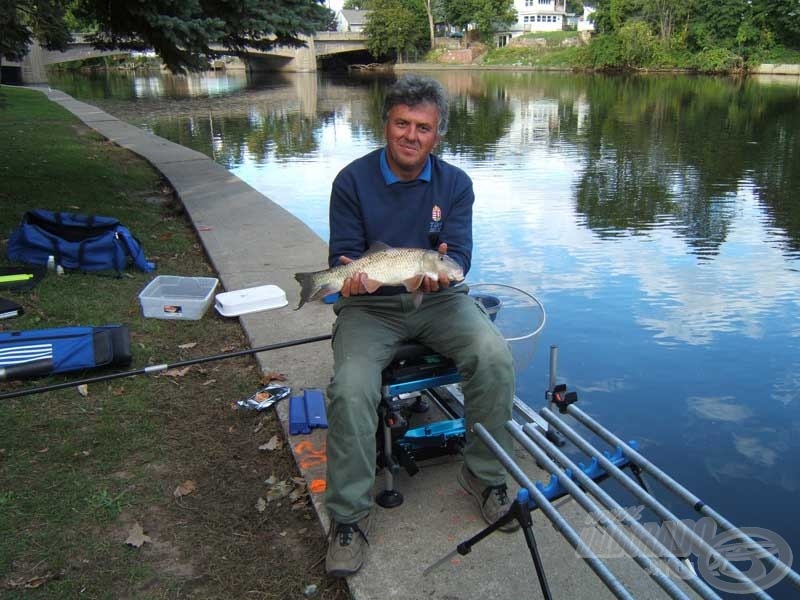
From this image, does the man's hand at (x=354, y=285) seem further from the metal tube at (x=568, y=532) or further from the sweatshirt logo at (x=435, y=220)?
the metal tube at (x=568, y=532)

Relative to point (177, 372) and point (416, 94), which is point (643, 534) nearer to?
point (416, 94)

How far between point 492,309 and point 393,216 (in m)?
0.84

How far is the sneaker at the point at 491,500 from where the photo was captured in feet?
10.7

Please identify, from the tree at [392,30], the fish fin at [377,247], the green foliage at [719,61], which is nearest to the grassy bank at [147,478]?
the fish fin at [377,247]

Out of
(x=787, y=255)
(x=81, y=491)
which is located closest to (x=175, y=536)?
(x=81, y=491)

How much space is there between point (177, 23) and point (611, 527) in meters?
7.95

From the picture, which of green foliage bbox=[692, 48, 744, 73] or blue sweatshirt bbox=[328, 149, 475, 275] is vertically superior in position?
green foliage bbox=[692, 48, 744, 73]

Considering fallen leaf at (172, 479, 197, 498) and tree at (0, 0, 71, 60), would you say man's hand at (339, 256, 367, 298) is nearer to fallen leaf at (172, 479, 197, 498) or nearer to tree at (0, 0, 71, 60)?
fallen leaf at (172, 479, 197, 498)

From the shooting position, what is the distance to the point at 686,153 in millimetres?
17984

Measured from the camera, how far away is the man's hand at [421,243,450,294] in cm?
336

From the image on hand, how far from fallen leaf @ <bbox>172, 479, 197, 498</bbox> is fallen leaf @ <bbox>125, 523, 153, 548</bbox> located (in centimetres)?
30

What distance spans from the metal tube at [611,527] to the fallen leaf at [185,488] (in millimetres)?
1849

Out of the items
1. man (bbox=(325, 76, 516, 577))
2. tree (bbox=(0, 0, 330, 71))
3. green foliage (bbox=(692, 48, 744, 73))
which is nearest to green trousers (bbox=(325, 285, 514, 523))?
man (bbox=(325, 76, 516, 577))

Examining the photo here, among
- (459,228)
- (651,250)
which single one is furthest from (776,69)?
(459,228)
